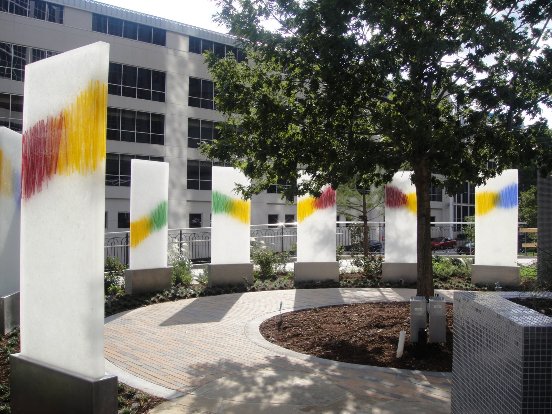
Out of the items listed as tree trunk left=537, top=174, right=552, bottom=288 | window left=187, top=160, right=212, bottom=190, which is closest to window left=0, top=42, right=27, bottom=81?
window left=187, top=160, right=212, bottom=190

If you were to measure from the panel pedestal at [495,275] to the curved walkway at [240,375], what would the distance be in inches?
277

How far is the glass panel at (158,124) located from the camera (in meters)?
35.4

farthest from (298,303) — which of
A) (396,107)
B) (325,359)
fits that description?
(396,107)

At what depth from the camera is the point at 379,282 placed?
14.8m

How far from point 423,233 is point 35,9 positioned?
2988 centimetres

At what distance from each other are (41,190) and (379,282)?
11.1m

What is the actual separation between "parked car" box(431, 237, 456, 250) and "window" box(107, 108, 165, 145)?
60.0 feet

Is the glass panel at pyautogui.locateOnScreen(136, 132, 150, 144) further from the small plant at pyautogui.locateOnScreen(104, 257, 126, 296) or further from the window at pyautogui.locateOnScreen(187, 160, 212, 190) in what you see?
the small plant at pyautogui.locateOnScreen(104, 257, 126, 296)

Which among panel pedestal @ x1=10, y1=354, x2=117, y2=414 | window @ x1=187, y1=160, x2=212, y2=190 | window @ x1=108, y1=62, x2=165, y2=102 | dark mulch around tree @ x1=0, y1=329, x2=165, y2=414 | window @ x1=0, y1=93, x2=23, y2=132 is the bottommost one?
dark mulch around tree @ x1=0, y1=329, x2=165, y2=414

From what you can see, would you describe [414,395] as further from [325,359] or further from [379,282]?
[379,282]

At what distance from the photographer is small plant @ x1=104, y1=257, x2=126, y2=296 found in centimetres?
1259

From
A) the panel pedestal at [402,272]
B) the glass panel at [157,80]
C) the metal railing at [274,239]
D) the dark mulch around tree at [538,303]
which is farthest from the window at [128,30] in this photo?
the dark mulch around tree at [538,303]

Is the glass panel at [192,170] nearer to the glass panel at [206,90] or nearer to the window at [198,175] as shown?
the window at [198,175]

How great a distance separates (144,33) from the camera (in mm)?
34844
